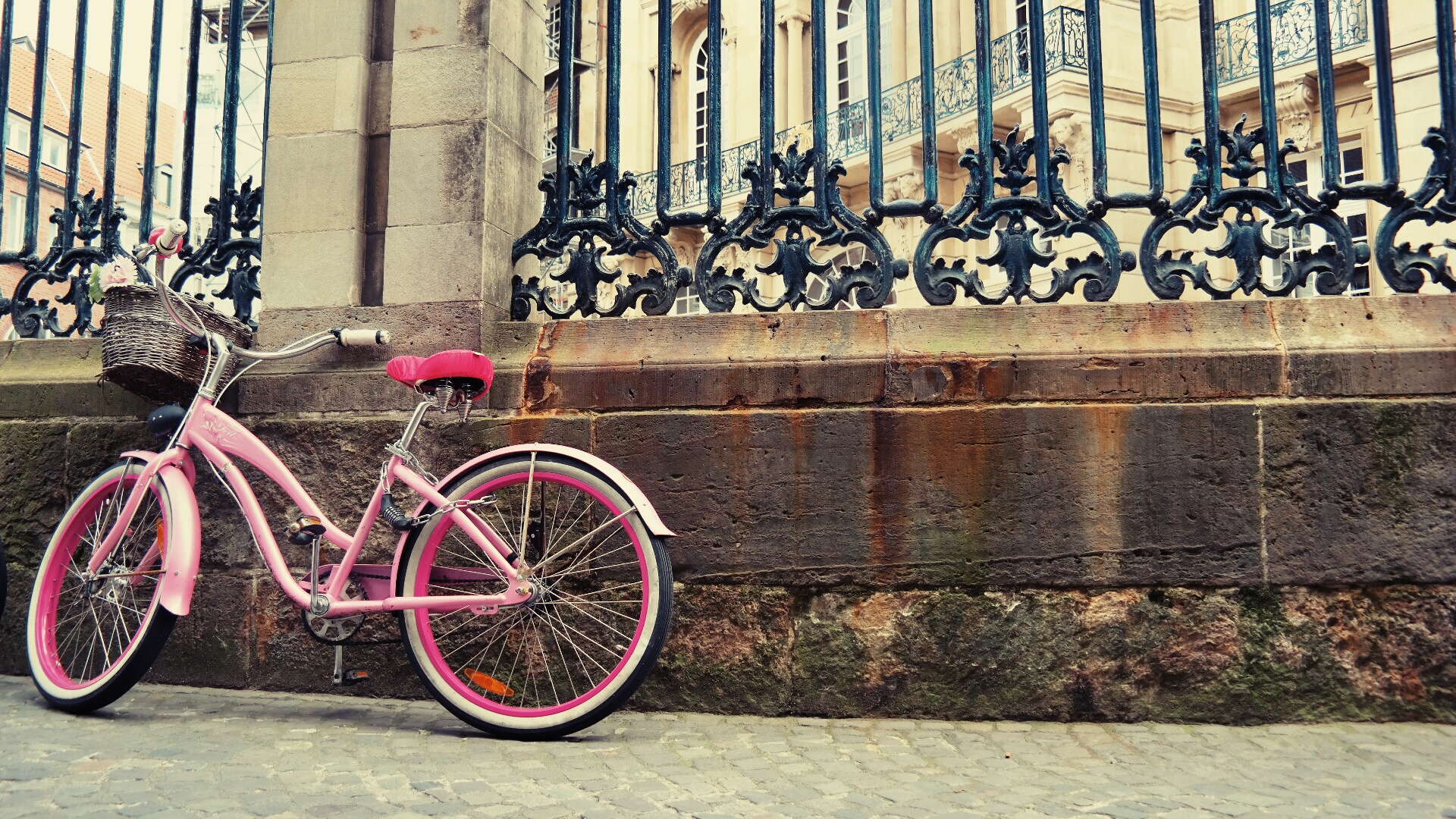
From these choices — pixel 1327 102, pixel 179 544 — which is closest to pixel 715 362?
pixel 179 544

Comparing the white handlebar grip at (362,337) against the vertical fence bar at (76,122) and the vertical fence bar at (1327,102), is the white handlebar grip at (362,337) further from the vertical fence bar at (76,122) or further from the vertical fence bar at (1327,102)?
the vertical fence bar at (1327,102)

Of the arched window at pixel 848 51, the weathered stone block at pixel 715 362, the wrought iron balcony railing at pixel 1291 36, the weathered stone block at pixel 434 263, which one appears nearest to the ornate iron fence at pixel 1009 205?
the weathered stone block at pixel 715 362

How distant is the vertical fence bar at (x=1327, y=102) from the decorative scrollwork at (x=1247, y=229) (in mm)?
106

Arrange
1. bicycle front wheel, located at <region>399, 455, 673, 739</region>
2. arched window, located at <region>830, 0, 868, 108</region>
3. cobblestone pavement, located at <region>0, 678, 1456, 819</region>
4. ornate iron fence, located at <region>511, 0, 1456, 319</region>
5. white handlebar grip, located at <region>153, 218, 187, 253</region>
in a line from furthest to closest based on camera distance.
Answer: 1. arched window, located at <region>830, 0, 868, 108</region>
2. ornate iron fence, located at <region>511, 0, 1456, 319</region>
3. white handlebar grip, located at <region>153, 218, 187, 253</region>
4. bicycle front wheel, located at <region>399, 455, 673, 739</region>
5. cobblestone pavement, located at <region>0, 678, 1456, 819</region>

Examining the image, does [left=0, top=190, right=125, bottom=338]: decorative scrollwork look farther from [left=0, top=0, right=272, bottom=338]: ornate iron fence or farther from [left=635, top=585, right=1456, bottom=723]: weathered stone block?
[left=635, top=585, right=1456, bottom=723]: weathered stone block

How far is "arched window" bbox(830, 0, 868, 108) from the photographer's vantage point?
68.5 feet

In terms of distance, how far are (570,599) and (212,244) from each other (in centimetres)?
229

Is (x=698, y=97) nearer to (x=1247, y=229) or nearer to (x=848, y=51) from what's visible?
(x=848, y=51)

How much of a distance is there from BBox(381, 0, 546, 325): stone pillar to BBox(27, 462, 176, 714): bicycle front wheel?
1.17m

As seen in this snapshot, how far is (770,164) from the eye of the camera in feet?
14.4

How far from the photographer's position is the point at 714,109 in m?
4.52

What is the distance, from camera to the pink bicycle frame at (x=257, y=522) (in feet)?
11.9

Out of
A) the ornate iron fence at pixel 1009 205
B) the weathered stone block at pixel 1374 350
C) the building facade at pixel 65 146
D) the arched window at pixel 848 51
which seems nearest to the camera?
the weathered stone block at pixel 1374 350

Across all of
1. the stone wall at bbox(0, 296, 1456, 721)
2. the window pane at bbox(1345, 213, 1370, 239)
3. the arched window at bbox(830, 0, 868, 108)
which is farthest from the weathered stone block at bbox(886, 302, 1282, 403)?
the arched window at bbox(830, 0, 868, 108)
